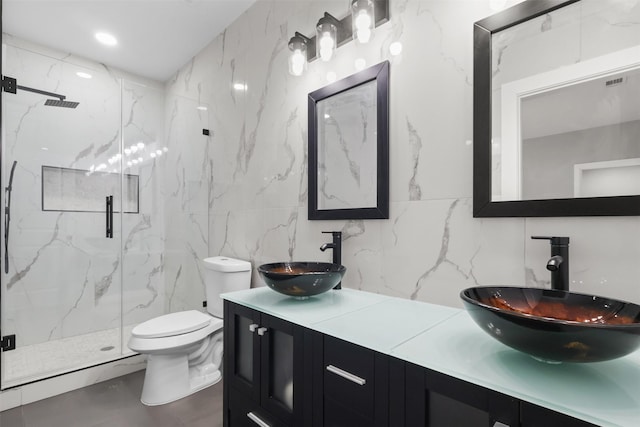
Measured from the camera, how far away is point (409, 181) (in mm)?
1430

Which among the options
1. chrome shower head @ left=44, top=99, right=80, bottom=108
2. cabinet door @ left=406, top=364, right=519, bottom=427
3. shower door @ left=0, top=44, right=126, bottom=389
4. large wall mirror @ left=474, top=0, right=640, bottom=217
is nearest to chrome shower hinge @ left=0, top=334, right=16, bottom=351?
shower door @ left=0, top=44, right=126, bottom=389

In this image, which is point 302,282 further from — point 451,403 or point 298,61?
point 298,61

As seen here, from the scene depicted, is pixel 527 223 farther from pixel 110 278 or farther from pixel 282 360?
pixel 110 278

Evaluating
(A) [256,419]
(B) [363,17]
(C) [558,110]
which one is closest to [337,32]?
(B) [363,17]

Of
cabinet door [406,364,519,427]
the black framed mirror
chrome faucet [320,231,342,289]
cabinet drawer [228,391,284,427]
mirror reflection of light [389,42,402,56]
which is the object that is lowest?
cabinet drawer [228,391,284,427]

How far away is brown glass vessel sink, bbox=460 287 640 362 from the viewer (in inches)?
24.9

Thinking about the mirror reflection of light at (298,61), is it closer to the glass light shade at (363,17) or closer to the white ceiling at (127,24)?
the glass light shade at (363,17)

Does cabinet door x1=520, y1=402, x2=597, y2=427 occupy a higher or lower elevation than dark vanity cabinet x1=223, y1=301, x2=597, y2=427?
higher

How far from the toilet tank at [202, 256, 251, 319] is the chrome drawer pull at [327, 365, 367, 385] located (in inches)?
52.5

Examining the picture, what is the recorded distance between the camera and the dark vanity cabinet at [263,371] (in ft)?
3.75

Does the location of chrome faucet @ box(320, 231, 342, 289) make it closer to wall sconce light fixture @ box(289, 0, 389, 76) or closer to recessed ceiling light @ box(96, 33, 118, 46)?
wall sconce light fixture @ box(289, 0, 389, 76)

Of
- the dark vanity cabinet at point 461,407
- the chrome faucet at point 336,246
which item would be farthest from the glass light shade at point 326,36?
the dark vanity cabinet at point 461,407

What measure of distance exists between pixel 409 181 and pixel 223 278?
1.47m

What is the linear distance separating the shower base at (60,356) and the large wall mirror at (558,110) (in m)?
2.98
